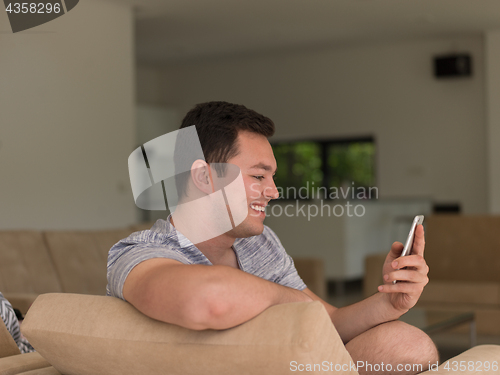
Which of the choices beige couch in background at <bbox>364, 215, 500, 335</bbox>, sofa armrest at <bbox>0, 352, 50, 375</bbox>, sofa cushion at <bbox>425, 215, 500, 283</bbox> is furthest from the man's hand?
sofa cushion at <bbox>425, 215, 500, 283</bbox>

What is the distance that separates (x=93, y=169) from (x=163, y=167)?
4165mm

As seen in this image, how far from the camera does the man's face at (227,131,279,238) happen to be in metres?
1.15

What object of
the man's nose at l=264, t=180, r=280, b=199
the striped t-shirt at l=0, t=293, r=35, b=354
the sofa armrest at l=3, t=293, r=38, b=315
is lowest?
the sofa armrest at l=3, t=293, r=38, b=315

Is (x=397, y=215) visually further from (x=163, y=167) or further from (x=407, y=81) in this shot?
(x=163, y=167)

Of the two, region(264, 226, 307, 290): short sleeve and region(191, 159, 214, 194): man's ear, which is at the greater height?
region(191, 159, 214, 194): man's ear

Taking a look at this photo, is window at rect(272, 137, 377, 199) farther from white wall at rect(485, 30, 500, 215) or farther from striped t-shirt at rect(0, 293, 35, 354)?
striped t-shirt at rect(0, 293, 35, 354)

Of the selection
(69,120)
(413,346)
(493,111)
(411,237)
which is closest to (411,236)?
(411,237)

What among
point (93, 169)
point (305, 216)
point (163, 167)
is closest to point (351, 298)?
point (305, 216)

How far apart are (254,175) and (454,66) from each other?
260 inches

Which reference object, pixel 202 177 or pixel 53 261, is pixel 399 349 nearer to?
pixel 202 177

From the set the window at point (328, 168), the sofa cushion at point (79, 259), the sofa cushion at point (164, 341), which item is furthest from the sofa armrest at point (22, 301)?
the window at point (328, 168)

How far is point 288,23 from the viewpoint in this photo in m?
6.60

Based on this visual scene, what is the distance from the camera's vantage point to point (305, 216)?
19.9ft

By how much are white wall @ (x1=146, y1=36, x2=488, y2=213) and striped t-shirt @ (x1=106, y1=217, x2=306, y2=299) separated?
20.8ft
